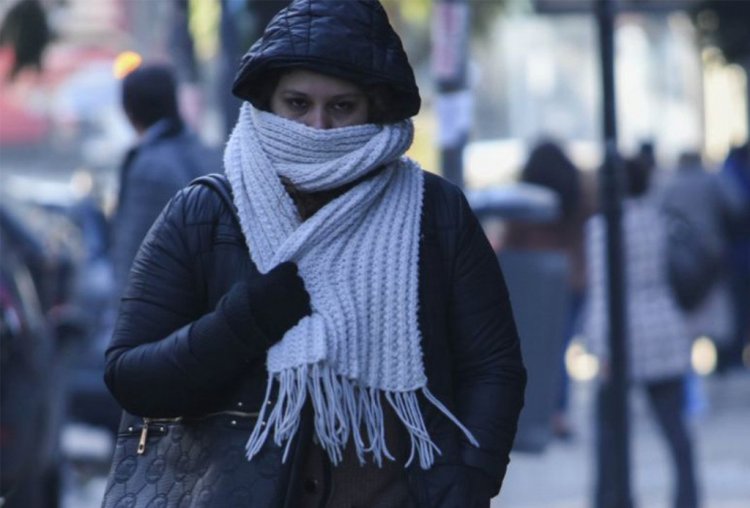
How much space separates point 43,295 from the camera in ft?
34.9

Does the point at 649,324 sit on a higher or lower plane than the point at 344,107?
lower

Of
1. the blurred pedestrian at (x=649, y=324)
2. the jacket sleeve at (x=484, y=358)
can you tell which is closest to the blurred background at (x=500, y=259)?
the blurred pedestrian at (x=649, y=324)

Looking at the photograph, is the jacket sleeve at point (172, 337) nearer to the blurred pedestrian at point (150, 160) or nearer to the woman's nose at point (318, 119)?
the woman's nose at point (318, 119)

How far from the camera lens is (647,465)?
1149 centimetres

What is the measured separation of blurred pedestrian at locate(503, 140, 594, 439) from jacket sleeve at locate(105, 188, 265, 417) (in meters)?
8.81

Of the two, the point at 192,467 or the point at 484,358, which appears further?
the point at 484,358

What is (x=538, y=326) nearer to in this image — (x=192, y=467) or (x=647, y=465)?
(x=647, y=465)

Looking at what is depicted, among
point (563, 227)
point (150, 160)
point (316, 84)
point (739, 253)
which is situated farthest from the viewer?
point (739, 253)

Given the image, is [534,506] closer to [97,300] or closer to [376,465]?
[97,300]

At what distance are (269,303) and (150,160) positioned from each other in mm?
3688

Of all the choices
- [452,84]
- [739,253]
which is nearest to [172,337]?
[452,84]

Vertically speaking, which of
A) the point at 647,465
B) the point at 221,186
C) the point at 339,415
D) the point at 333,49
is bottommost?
the point at 647,465

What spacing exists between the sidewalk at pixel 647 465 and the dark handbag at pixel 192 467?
507 cm

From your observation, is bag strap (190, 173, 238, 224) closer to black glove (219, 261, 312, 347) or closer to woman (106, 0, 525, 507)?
woman (106, 0, 525, 507)
